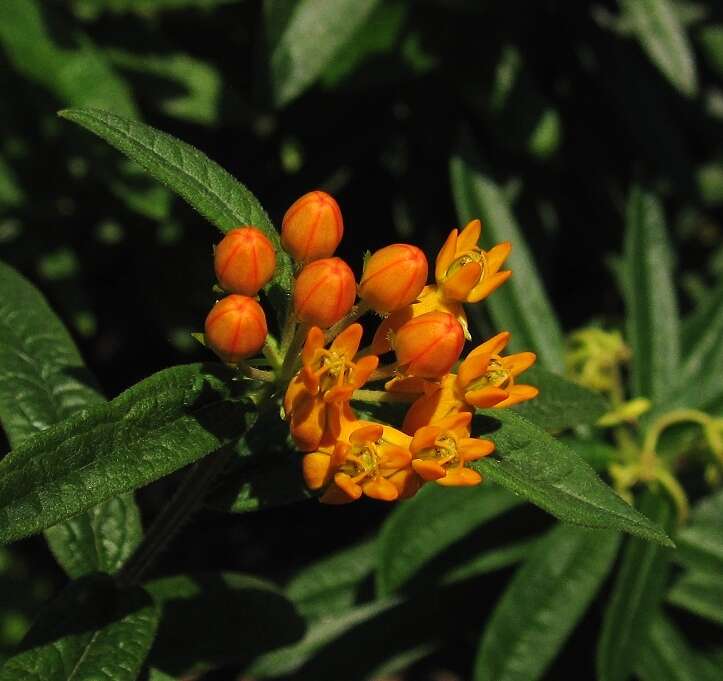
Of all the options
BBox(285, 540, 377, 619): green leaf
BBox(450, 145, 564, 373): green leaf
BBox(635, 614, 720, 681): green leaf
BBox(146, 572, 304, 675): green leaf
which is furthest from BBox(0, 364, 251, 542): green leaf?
BBox(635, 614, 720, 681): green leaf

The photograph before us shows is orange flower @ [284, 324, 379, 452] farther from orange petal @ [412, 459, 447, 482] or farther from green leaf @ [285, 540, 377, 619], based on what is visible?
green leaf @ [285, 540, 377, 619]

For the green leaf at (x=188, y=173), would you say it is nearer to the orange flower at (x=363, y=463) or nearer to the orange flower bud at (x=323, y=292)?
the orange flower bud at (x=323, y=292)

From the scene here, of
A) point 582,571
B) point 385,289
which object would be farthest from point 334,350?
point 582,571

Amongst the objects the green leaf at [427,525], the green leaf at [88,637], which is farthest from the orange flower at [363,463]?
the green leaf at [427,525]

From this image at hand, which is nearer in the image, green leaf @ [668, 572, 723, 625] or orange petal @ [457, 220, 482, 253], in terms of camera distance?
orange petal @ [457, 220, 482, 253]

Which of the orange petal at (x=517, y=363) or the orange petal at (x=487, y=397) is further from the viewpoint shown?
the orange petal at (x=517, y=363)

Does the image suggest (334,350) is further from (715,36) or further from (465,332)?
(715,36)

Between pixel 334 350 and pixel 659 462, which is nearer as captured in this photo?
pixel 334 350
